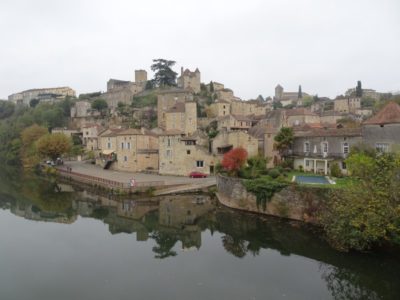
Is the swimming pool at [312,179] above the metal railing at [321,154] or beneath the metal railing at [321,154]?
beneath

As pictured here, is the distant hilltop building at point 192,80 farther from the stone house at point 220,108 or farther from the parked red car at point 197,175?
the parked red car at point 197,175

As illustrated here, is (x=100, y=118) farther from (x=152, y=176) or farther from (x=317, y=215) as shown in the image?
(x=317, y=215)

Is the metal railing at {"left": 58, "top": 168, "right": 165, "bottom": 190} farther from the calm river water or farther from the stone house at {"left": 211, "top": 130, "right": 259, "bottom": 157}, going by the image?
the stone house at {"left": 211, "top": 130, "right": 259, "bottom": 157}

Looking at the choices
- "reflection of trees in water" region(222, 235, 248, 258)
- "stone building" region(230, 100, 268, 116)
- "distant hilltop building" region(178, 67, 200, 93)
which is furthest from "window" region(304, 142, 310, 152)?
"distant hilltop building" region(178, 67, 200, 93)

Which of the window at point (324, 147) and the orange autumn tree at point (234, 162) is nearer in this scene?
the window at point (324, 147)

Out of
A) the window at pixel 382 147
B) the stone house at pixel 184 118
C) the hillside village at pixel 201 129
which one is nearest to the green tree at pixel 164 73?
the hillside village at pixel 201 129

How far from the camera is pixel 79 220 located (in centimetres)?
2930

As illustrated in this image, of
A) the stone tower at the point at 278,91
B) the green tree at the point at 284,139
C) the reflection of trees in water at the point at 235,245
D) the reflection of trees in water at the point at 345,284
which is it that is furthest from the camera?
the stone tower at the point at 278,91

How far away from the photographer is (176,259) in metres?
19.9

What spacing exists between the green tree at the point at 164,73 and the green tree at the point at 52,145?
36.5 metres

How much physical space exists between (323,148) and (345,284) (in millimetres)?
19342

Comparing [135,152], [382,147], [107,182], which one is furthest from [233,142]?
[382,147]

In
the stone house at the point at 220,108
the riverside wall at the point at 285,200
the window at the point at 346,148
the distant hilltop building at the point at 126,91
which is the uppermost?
the distant hilltop building at the point at 126,91

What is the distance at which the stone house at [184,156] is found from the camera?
4244cm
